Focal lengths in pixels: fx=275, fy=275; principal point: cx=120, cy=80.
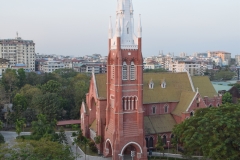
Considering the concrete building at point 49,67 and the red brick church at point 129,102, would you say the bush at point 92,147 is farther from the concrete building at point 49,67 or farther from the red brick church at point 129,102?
the concrete building at point 49,67

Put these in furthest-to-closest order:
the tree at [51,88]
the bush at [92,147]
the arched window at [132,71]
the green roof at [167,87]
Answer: the tree at [51,88], the green roof at [167,87], the bush at [92,147], the arched window at [132,71]

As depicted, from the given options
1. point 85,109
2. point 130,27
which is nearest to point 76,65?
point 85,109

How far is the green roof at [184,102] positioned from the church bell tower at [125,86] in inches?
357

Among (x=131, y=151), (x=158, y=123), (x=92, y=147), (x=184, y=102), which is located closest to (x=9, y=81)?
(x=92, y=147)

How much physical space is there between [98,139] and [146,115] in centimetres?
862

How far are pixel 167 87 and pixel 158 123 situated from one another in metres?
6.39

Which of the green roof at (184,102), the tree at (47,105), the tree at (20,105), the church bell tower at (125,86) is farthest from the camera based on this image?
the tree at (20,105)

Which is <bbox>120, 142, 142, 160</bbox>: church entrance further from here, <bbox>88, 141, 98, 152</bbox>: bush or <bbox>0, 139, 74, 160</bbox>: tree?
<bbox>0, 139, 74, 160</bbox>: tree

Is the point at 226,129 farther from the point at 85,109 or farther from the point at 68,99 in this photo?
the point at 68,99

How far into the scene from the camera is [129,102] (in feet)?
119

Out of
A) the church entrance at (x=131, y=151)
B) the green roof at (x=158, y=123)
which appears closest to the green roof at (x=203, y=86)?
the green roof at (x=158, y=123)

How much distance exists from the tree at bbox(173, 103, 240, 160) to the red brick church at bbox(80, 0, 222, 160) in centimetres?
730

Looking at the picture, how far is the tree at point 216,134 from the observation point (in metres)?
28.6

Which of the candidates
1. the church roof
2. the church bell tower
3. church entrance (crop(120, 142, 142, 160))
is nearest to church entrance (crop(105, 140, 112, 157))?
the church bell tower
